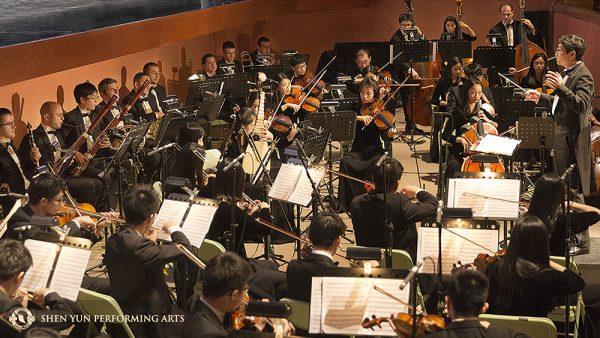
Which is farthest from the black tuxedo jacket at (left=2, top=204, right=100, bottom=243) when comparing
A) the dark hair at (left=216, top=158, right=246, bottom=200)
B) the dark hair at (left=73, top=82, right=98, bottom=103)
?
the dark hair at (left=73, top=82, right=98, bottom=103)

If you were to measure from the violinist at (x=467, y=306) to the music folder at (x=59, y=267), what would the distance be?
1.85 m

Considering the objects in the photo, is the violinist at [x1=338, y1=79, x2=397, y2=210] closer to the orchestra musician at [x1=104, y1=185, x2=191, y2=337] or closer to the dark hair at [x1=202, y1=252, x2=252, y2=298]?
the orchestra musician at [x1=104, y1=185, x2=191, y2=337]

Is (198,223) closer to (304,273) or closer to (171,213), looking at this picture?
(171,213)

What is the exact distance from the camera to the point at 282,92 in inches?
378

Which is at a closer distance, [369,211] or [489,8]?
[369,211]

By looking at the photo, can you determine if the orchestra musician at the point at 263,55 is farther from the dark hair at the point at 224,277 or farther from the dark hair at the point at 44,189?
the dark hair at the point at 224,277

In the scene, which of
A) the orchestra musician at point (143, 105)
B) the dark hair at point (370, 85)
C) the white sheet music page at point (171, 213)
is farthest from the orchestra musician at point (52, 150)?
the dark hair at point (370, 85)

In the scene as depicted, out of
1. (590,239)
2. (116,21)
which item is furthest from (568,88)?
(116,21)

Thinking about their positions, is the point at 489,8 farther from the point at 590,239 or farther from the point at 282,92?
the point at 590,239

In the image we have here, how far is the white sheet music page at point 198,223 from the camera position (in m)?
5.27

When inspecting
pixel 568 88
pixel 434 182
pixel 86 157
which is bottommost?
pixel 434 182

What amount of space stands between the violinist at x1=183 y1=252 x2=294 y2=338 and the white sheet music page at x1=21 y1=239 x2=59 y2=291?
1.08 metres

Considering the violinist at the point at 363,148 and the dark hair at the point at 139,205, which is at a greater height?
the dark hair at the point at 139,205

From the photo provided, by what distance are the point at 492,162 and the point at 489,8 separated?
8720 mm
